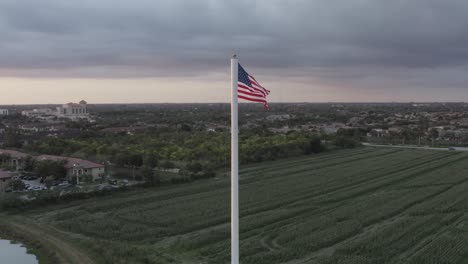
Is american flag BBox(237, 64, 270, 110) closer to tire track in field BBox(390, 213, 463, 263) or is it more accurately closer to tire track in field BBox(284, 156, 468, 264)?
tire track in field BBox(284, 156, 468, 264)

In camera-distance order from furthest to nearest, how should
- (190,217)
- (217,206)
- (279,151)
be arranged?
(279,151) → (217,206) → (190,217)

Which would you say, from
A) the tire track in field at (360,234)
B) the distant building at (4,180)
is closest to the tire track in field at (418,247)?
the tire track in field at (360,234)

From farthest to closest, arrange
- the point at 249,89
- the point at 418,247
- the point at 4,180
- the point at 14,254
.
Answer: the point at 4,180 < the point at 14,254 < the point at 418,247 < the point at 249,89

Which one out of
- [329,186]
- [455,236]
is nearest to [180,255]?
[455,236]

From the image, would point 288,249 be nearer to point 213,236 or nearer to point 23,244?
point 213,236

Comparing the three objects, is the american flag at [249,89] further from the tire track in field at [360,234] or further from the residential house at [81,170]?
the residential house at [81,170]

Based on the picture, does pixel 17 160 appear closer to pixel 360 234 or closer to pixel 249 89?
pixel 360 234

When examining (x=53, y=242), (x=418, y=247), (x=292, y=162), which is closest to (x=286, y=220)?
(x=418, y=247)
